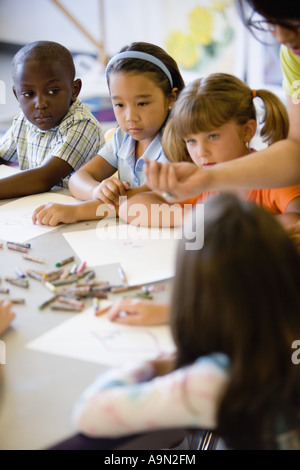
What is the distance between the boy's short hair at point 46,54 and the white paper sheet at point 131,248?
66cm

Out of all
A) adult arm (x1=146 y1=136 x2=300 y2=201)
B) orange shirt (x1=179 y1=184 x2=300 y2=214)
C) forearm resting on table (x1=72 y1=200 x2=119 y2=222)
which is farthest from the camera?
forearm resting on table (x1=72 y1=200 x2=119 y2=222)

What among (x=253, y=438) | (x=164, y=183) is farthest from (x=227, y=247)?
(x=164, y=183)

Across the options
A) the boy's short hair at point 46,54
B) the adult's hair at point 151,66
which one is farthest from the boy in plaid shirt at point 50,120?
the adult's hair at point 151,66

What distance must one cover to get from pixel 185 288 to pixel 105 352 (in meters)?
0.20

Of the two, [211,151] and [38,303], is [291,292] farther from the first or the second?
[211,151]

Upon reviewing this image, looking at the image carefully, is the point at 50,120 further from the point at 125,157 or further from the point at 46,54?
the point at 125,157

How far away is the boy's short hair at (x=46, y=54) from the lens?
62.2 inches

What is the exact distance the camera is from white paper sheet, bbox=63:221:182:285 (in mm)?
958

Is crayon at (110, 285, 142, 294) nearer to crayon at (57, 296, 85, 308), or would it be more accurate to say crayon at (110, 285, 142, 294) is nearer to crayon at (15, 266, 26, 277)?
crayon at (57, 296, 85, 308)

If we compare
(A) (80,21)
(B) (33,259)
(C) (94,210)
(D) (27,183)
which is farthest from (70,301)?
(A) (80,21)

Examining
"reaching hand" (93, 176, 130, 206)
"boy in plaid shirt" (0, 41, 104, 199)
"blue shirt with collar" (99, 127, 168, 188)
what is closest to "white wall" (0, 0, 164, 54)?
"boy in plaid shirt" (0, 41, 104, 199)

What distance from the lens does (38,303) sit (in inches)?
33.6

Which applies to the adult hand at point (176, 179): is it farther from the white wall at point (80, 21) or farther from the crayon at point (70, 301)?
the white wall at point (80, 21)

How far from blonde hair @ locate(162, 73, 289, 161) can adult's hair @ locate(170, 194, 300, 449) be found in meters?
0.65
